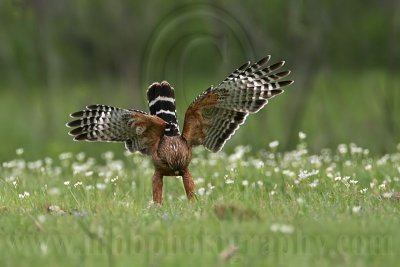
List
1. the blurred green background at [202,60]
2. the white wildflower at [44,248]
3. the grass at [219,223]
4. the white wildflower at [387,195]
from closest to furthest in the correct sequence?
the grass at [219,223], the white wildflower at [44,248], the white wildflower at [387,195], the blurred green background at [202,60]

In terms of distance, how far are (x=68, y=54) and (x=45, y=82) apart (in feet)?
7.09

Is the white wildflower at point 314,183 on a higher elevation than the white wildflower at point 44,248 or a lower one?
higher

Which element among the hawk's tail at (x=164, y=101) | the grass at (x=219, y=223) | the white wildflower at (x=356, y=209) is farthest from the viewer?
the hawk's tail at (x=164, y=101)

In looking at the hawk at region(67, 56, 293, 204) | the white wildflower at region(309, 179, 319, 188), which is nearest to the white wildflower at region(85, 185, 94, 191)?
the hawk at region(67, 56, 293, 204)

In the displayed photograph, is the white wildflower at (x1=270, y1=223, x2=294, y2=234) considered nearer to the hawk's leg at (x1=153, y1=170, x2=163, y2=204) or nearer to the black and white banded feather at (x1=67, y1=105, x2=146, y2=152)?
the hawk's leg at (x1=153, y1=170, x2=163, y2=204)

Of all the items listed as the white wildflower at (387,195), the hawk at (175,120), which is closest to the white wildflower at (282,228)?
the white wildflower at (387,195)

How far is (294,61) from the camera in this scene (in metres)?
19.8

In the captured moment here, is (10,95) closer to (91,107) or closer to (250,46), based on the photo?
(250,46)

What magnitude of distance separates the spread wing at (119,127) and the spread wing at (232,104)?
35 cm

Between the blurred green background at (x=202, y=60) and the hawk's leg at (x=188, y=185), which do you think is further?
the blurred green background at (x=202, y=60)

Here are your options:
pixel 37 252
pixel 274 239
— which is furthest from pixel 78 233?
pixel 274 239

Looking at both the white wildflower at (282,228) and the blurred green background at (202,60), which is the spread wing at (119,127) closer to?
the white wildflower at (282,228)

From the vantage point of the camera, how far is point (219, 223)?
7.54 metres

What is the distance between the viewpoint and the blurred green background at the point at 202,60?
18.1m
